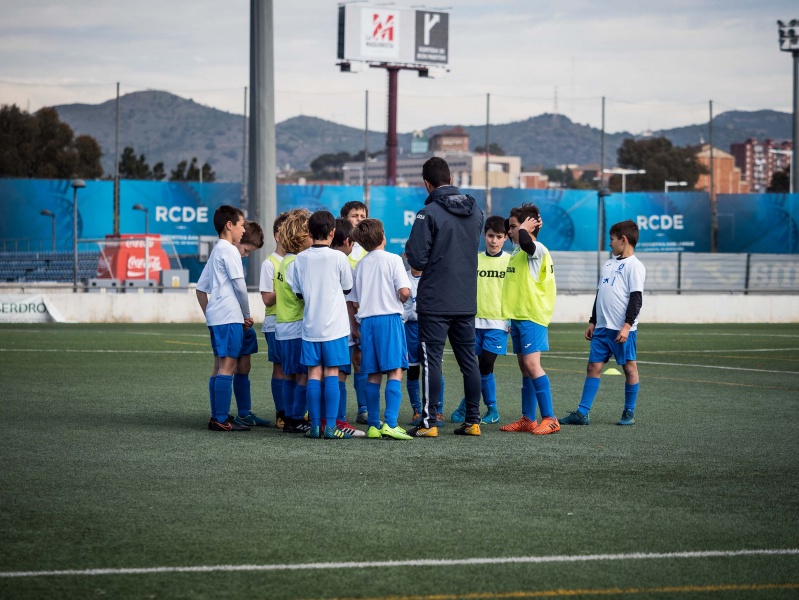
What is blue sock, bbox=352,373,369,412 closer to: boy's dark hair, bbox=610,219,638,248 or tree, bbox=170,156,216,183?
boy's dark hair, bbox=610,219,638,248

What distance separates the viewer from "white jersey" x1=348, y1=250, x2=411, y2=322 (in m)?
8.88

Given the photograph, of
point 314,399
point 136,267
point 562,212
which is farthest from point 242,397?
point 562,212

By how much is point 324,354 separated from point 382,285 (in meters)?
0.67

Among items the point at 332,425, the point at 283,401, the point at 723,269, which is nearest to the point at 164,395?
the point at 283,401

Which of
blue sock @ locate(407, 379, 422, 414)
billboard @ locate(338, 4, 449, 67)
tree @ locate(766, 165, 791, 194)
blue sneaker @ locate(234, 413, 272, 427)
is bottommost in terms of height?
blue sneaker @ locate(234, 413, 272, 427)

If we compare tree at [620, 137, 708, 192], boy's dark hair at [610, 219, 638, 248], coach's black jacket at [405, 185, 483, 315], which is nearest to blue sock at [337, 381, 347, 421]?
coach's black jacket at [405, 185, 483, 315]

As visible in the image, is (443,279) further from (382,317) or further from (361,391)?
(361,391)

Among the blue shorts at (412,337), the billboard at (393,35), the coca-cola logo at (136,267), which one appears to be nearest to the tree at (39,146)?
the billboard at (393,35)

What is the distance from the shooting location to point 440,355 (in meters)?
8.94

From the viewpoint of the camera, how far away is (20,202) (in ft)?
134

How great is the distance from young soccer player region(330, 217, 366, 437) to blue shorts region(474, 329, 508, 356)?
106cm

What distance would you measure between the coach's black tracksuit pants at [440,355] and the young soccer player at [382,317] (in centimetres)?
17

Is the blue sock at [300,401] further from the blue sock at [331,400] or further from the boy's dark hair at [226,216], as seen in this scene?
the boy's dark hair at [226,216]

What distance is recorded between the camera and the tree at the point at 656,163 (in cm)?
10200
